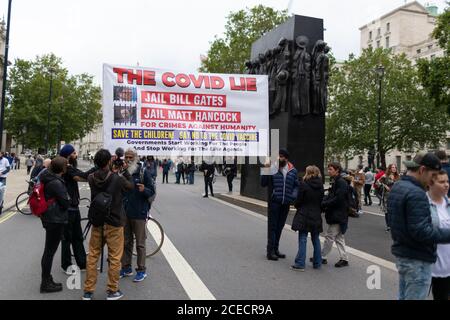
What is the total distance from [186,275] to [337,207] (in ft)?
8.53

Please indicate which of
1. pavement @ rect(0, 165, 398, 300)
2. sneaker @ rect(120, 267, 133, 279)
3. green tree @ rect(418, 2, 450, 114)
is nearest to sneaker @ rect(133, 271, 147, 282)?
pavement @ rect(0, 165, 398, 300)

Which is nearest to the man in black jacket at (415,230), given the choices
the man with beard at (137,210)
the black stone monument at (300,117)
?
the man with beard at (137,210)

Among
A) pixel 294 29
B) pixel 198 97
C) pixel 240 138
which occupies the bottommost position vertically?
pixel 240 138

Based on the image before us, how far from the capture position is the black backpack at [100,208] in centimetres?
484

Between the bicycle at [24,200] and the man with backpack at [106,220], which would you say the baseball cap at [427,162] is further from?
the bicycle at [24,200]

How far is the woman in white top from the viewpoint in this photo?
11.0 ft

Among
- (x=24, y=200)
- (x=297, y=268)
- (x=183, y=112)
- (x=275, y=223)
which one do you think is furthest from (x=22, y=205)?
(x=297, y=268)

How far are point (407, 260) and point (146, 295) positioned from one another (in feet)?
9.74

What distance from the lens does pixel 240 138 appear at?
327 inches

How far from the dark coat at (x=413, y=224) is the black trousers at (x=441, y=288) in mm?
380

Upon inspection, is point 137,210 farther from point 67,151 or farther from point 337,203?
point 337,203
